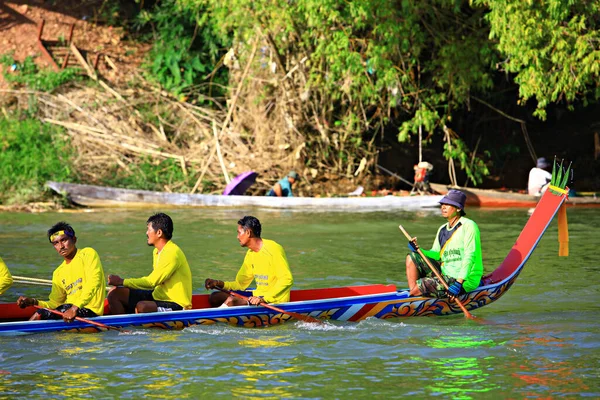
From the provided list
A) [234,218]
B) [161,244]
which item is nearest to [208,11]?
[234,218]

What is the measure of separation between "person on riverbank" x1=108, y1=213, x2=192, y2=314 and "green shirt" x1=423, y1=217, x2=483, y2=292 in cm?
243

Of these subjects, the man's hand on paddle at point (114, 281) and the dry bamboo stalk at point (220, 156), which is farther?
the dry bamboo stalk at point (220, 156)

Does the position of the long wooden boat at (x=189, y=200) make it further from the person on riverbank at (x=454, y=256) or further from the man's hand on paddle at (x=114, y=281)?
the man's hand on paddle at (x=114, y=281)

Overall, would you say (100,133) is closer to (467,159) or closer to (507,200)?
(467,159)

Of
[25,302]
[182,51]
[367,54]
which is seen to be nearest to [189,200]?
[367,54]

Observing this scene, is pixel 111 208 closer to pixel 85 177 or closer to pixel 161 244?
pixel 85 177

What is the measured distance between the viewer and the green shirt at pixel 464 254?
29.2 ft

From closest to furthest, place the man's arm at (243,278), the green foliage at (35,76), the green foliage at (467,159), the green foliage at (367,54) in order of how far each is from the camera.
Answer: the man's arm at (243,278) < the green foliage at (367,54) < the green foliage at (467,159) < the green foliage at (35,76)

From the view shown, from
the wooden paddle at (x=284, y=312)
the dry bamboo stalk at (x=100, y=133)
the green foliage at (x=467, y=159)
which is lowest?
the wooden paddle at (x=284, y=312)

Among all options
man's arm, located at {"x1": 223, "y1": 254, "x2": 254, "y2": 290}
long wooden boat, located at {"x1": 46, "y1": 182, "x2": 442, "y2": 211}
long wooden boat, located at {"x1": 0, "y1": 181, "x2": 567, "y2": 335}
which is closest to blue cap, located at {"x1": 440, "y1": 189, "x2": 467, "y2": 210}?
long wooden boat, located at {"x1": 0, "y1": 181, "x2": 567, "y2": 335}

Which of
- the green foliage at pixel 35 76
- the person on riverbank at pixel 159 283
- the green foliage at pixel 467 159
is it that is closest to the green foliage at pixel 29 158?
the green foliage at pixel 35 76

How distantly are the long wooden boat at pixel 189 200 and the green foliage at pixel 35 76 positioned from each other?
3.62m

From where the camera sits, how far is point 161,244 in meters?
8.41

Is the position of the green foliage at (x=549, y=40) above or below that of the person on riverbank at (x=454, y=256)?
above
